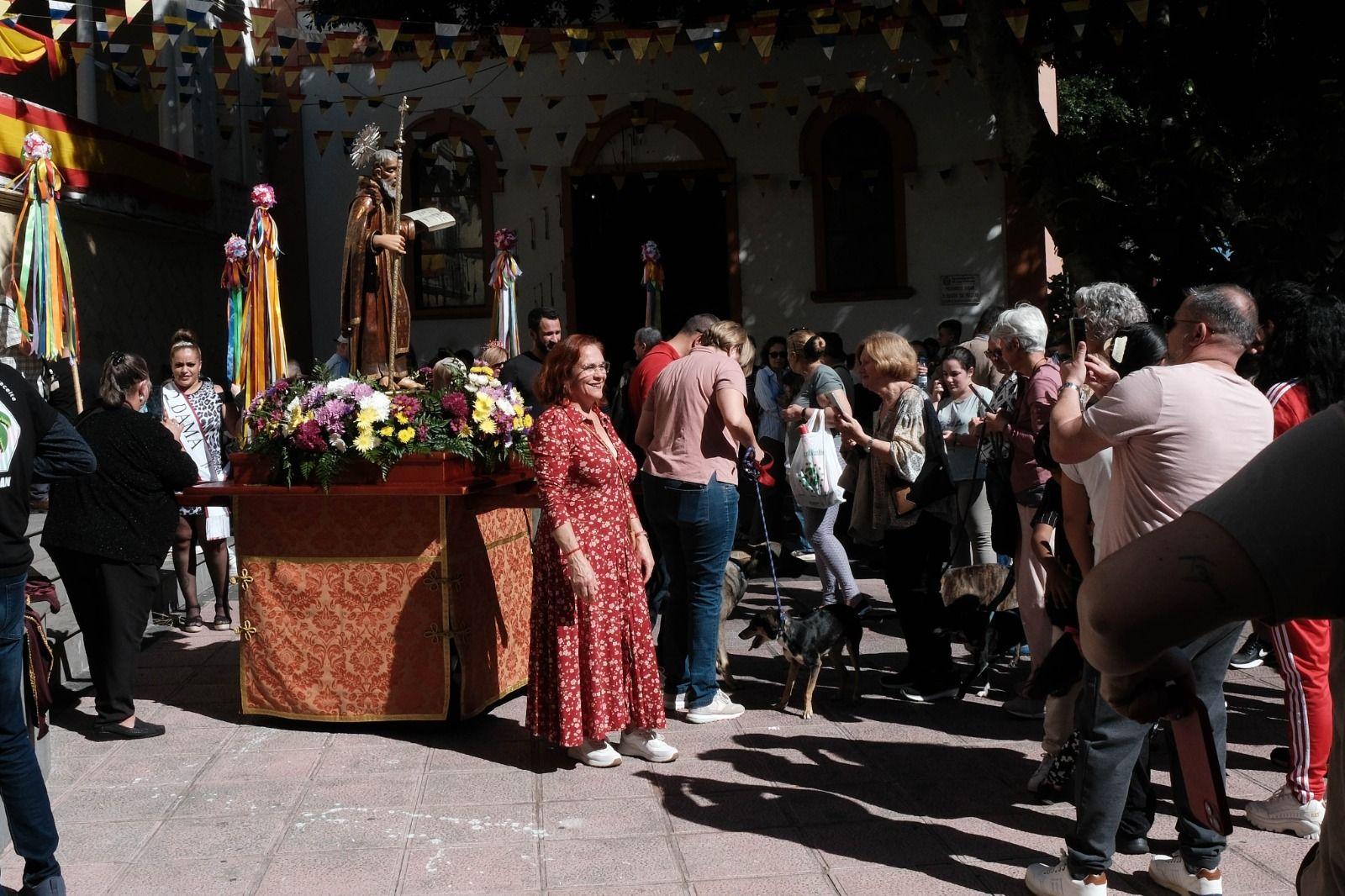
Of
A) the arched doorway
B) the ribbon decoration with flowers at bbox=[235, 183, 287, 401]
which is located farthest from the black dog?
the arched doorway

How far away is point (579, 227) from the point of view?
1791 cm

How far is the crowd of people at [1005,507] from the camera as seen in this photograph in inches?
157

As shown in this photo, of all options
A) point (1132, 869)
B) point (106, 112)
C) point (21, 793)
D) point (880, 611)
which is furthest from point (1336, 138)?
point (106, 112)

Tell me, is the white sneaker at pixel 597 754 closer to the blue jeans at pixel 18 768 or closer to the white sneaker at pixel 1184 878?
the blue jeans at pixel 18 768

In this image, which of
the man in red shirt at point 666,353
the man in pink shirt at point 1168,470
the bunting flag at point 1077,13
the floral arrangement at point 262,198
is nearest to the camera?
the man in pink shirt at point 1168,470

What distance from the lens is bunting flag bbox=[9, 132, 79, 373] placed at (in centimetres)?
1074

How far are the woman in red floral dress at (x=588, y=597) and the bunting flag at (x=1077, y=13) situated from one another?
27.9 feet

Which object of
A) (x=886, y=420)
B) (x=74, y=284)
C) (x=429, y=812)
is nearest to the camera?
(x=429, y=812)

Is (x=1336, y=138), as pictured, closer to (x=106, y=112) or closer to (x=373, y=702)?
(x=373, y=702)

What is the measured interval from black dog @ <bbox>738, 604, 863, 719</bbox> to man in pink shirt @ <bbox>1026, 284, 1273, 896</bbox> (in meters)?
2.32

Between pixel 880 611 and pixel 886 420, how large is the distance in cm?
206

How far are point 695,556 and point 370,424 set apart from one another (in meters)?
1.61

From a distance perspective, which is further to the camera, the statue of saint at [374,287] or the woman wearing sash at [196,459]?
the woman wearing sash at [196,459]

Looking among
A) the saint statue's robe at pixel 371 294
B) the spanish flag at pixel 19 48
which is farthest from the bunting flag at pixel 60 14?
the saint statue's robe at pixel 371 294
